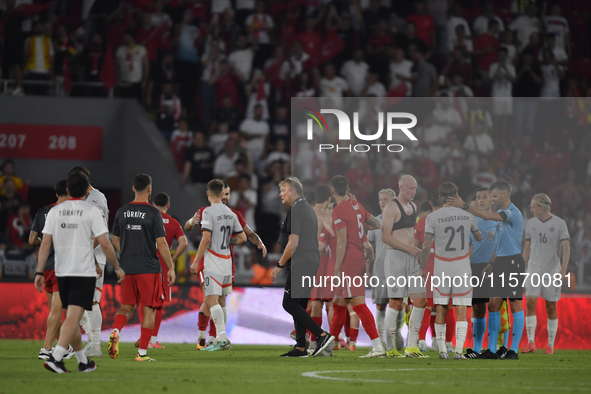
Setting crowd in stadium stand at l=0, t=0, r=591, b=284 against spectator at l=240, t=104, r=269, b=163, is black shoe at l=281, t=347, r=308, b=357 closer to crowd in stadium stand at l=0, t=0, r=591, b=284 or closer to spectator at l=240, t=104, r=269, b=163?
crowd in stadium stand at l=0, t=0, r=591, b=284

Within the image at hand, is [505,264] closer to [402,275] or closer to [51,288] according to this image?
[402,275]

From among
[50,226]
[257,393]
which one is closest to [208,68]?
[50,226]

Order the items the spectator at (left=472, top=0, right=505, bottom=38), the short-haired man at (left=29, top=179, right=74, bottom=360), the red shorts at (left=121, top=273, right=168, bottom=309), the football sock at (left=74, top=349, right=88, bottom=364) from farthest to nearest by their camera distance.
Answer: the spectator at (left=472, top=0, right=505, bottom=38) → the red shorts at (left=121, top=273, right=168, bottom=309) → the short-haired man at (left=29, top=179, right=74, bottom=360) → the football sock at (left=74, top=349, right=88, bottom=364)

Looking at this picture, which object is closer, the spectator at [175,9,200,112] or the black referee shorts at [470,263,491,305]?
the black referee shorts at [470,263,491,305]

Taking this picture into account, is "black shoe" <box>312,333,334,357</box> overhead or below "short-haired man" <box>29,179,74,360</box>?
below

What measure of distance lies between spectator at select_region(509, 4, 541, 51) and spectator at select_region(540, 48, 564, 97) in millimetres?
724

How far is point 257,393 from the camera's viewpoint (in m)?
6.21

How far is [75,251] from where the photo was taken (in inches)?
292

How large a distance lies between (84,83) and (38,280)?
10.2 meters

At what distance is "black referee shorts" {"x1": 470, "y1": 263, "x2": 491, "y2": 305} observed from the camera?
1034 cm

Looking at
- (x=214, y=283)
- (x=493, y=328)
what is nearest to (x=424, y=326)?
(x=493, y=328)

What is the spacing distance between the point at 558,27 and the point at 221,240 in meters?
12.5

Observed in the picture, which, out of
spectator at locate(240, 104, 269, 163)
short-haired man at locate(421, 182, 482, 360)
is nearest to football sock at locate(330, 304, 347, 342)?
short-haired man at locate(421, 182, 482, 360)

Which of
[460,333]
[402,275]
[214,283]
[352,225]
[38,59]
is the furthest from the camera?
[38,59]
